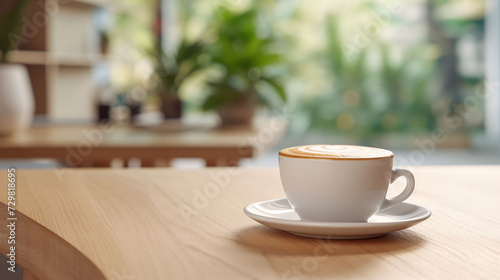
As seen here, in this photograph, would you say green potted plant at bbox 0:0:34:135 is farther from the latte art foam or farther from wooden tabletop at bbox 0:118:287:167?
the latte art foam

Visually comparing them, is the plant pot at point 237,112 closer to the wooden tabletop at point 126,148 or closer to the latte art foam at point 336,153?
the wooden tabletop at point 126,148

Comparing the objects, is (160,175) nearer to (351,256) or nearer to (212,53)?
(351,256)

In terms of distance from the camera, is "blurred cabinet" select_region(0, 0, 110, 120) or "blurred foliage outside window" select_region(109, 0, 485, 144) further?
"blurred foliage outside window" select_region(109, 0, 485, 144)

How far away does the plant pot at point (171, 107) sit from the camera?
3024 millimetres

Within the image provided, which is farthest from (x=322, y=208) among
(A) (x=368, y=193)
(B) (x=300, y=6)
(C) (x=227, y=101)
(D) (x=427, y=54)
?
(D) (x=427, y=54)

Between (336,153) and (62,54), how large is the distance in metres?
3.33

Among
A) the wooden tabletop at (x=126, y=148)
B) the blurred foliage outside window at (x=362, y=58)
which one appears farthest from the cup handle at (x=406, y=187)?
the blurred foliage outside window at (x=362, y=58)

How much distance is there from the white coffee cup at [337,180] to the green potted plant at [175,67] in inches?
92.5

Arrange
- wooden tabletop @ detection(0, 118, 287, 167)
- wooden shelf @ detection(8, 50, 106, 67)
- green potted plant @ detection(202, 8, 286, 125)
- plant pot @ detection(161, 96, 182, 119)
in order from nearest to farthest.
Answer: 1. wooden tabletop @ detection(0, 118, 287, 167)
2. green potted plant @ detection(202, 8, 286, 125)
3. plant pot @ detection(161, 96, 182, 119)
4. wooden shelf @ detection(8, 50, 106, 67)

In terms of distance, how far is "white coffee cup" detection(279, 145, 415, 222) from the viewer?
615 mm

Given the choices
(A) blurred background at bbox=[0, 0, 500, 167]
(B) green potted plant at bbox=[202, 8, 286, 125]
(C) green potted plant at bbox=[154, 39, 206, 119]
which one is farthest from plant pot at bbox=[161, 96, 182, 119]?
(A) blurred background at bbox=[0, 0, 500, 167]

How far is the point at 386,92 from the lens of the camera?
5.49 metres

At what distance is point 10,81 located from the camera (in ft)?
7.53

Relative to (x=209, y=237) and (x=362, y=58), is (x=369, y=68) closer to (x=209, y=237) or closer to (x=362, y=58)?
(x=362, y=58)
